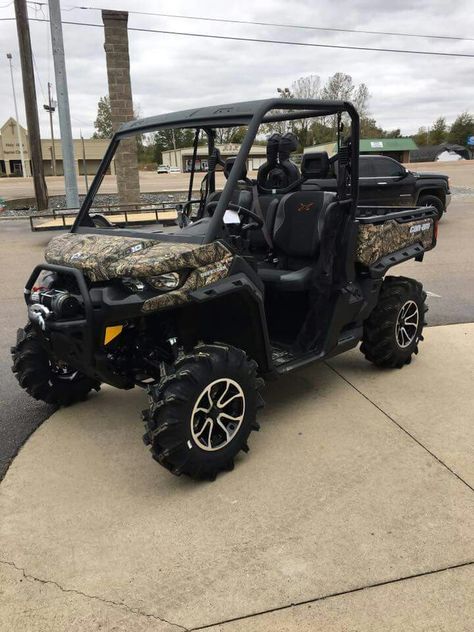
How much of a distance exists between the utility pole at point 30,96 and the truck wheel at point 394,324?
16.9m

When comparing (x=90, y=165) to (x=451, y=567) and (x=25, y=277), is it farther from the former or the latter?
(x=451, y=567)

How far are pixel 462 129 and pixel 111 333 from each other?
311 ft

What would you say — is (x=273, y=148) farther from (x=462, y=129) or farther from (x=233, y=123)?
(x=462, y=129)

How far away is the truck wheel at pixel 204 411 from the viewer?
9.63 feet

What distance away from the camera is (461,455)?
11.1 feet

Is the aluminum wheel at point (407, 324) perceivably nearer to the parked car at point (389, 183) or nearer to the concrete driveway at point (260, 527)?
the concrete driveway at point (260, 527)

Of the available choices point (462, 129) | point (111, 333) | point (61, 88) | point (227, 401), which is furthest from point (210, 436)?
point (462, 129)

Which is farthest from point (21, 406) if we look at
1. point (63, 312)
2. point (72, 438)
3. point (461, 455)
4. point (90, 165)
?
point (90, 165)

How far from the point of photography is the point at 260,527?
278cm

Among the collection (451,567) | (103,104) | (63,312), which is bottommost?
(451,567)

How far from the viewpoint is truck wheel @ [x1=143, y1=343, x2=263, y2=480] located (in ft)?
9.63

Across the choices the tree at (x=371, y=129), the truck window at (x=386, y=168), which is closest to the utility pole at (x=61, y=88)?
the truck window at (x=386, y=168)

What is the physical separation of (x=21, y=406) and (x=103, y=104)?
79.3 meters

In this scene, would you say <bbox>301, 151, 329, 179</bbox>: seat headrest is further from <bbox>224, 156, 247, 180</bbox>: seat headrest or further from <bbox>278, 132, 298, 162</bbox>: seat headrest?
<bbox>224, 156, 247, 180</bbox>: seat headrest
